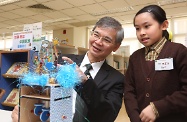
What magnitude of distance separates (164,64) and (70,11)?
16.5 ft

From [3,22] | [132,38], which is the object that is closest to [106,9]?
[132,38]

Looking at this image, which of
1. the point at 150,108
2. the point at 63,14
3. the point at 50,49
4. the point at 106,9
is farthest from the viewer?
the point at 63,14

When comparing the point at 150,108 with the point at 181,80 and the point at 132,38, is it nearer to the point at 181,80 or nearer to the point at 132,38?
the point at 181,80

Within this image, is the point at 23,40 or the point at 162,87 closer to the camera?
the point at 162,87

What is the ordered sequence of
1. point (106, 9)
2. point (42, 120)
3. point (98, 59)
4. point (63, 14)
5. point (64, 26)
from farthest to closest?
point (64, 26), point (63, 14), point (106, 9), point (98, 59), point (42, 120)

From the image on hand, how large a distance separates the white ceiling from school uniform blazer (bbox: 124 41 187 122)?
4.02 m

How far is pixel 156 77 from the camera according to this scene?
1.04m

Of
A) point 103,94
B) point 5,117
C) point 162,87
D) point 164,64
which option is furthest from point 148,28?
→ point 5,117

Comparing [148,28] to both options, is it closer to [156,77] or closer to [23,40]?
[156,77]

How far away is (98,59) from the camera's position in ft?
4.04

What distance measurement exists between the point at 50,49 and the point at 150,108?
A: 972 mm

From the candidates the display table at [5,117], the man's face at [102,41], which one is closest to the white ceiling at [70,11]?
the display table at [5,117]

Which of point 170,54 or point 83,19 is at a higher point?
point 83,19

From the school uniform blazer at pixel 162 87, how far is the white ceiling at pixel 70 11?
402cm
